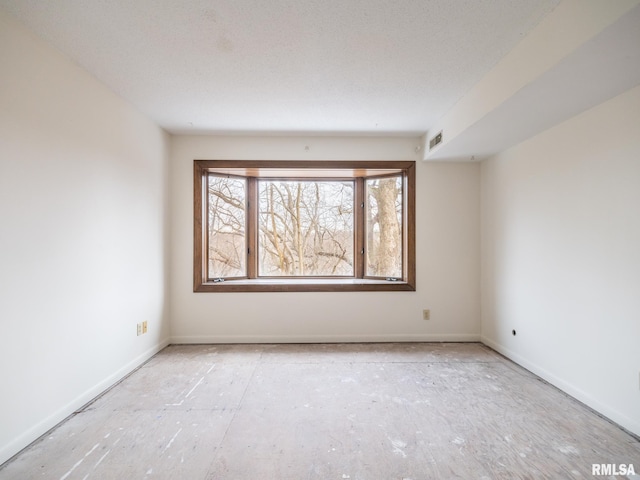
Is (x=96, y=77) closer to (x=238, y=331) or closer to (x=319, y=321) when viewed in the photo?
(x=238, y=331)

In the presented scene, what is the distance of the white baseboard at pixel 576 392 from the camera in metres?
1.96

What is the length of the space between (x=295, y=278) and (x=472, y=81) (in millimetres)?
2913

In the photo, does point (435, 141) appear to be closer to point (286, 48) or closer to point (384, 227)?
point (384, 227)

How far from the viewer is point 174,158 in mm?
3668

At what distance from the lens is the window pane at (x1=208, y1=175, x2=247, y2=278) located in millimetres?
3877

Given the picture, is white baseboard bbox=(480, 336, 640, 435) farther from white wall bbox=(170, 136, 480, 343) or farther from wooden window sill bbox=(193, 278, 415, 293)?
wooden window sill bbox=(193, 278, 415, 293)

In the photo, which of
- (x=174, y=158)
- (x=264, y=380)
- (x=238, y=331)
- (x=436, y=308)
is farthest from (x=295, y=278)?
(x=174, y=158)

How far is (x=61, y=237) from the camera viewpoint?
2090mm

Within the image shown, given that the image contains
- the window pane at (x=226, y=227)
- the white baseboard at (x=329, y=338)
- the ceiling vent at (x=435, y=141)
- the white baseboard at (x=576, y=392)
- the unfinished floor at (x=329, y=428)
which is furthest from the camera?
the window pane at (x=226, y=227)

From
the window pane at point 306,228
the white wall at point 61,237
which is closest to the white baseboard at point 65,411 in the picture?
the white wall at point 61,237

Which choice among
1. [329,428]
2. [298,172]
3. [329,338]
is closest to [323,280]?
[329,338]

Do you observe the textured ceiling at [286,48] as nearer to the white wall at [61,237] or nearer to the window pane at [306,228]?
the white wall at [61,237]

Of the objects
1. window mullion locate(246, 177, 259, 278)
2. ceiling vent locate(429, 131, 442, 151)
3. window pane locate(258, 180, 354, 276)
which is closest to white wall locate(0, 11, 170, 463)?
window mullion locate(246, 177, 259, 278)

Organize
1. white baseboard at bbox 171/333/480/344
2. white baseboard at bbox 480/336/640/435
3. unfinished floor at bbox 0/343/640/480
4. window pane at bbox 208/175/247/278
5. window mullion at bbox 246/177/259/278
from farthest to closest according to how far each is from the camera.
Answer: window mullion at bbox 246/177/259/278
window pane at bbox 208/175/247/278
white baseboard at bbox 171/333/480/344
white baseboard at bbox 480/336/640/435
unfinished floor at bbox 0/343/640/480
